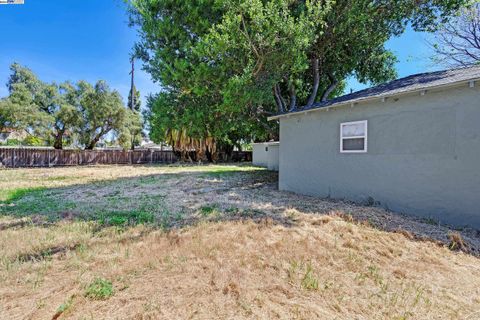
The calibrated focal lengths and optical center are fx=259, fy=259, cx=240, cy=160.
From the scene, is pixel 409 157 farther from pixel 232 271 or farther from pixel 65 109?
pixel 65 109

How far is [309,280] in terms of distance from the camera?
9.25 ft

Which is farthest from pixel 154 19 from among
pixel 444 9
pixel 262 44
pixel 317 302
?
pixel 444 9

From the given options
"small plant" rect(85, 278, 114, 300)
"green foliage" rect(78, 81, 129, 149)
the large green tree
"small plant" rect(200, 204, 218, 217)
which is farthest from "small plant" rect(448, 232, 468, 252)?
"green foliage" rect(78, 81, 129, 149)

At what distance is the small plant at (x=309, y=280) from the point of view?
269 centimetres

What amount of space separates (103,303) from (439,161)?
6.21m

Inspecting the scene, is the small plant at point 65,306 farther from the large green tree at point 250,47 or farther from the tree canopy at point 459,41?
the tree canopy at point 459,41

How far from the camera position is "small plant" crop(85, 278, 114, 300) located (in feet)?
8.00

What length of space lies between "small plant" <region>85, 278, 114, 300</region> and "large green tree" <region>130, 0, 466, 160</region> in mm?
5882

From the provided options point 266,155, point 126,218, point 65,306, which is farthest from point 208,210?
point 266,155

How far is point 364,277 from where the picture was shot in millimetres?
2930

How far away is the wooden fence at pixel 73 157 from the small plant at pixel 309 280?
2147 cm

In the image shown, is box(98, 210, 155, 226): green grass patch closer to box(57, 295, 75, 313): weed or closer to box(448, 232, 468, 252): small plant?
box(57, 295, 75, 313): weed

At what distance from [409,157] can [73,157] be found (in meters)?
22.0

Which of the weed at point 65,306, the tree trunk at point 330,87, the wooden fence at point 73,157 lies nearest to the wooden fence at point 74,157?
the wooden fence at point 73,157
